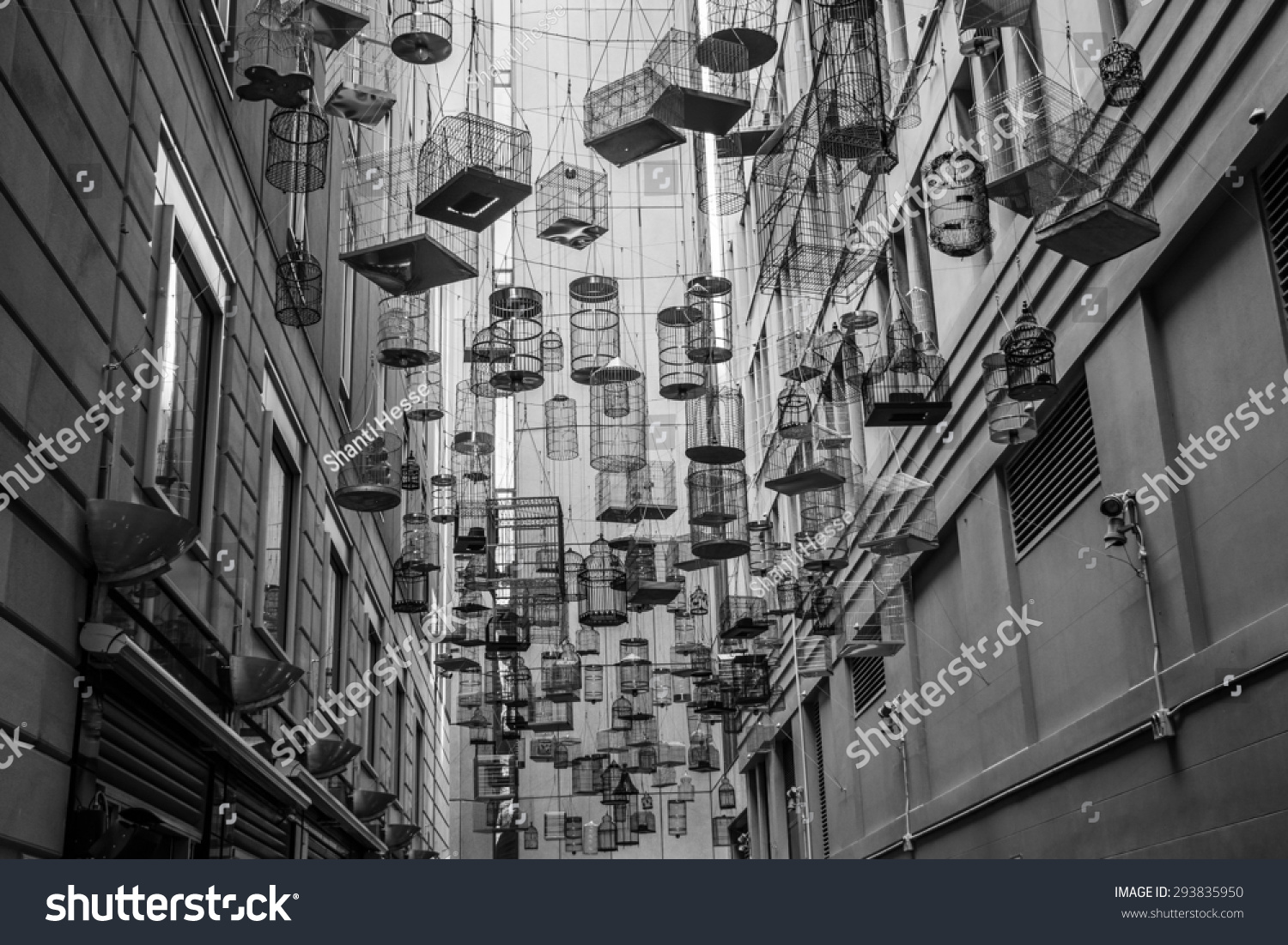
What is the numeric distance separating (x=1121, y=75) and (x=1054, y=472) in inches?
192

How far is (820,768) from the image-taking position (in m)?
28.3

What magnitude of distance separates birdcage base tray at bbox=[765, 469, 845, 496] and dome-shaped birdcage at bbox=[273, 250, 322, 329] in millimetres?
5310

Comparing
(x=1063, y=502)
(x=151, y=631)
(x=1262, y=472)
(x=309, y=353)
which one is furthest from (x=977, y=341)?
(x=151, y=631)

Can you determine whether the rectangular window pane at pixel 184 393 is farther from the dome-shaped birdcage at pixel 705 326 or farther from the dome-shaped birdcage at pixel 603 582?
the dome-shaped birdcage at pixel 603 582

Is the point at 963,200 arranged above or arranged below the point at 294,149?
below

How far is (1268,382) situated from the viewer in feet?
33.7

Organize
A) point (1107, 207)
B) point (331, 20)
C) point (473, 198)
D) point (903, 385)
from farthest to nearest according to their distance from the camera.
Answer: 1. point (903, 385)
2. point (473, 198)
3. point (1107, 207)
4. point (331, 20)

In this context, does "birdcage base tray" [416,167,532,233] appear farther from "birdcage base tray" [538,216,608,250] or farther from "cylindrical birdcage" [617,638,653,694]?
"cylindrical birdcage" [617,638,653,694]

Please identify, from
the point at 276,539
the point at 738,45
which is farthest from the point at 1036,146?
the point at 276,539

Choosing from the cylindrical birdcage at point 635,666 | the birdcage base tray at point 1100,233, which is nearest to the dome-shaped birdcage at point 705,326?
the birdcage base tray at point 1100,233

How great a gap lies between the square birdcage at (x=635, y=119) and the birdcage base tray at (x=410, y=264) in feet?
6.12

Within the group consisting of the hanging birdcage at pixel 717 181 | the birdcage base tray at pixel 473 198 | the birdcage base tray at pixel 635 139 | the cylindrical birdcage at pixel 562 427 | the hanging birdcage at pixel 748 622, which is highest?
the hanging birdcage at pixel 717 181

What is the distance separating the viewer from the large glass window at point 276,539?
50.4ft

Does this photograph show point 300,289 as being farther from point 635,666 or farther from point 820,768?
point 820,768
